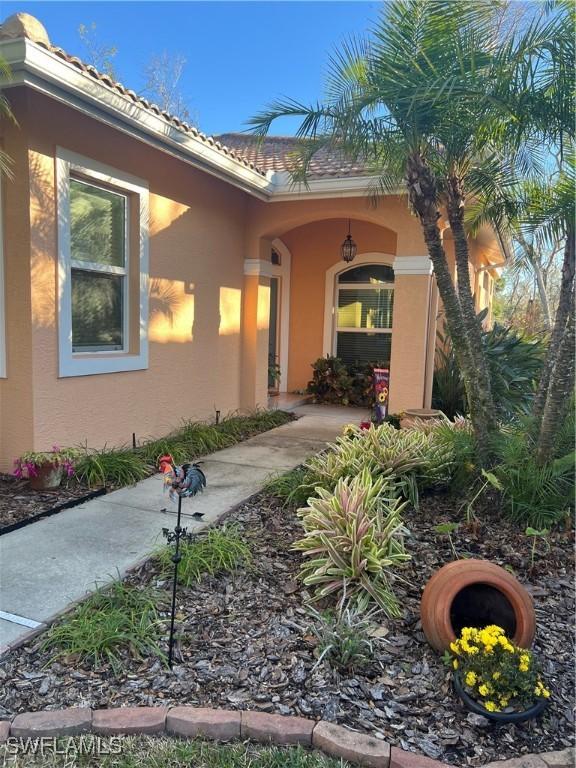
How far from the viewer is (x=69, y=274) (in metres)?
5.29

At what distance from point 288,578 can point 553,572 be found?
1.74 metres

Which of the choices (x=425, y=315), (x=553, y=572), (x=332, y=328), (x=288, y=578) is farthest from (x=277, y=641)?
(x=332, y=328)

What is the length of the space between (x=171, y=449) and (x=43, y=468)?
4.98ft

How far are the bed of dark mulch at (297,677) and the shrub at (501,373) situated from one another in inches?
177

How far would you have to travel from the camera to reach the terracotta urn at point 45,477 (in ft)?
16.2

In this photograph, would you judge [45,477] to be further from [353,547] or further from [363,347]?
[363,347]

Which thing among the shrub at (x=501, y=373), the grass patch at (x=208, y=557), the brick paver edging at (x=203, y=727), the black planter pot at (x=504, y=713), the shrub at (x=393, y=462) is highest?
the shrub at (x=501, y=373)

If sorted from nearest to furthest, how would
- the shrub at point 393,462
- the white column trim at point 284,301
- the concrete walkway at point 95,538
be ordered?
the concrete walkway at point 95,538, the shrub at point 393,462, the white column trim at point 284,301

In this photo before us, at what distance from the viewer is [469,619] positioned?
2.83m

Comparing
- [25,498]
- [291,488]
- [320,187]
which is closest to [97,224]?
[25,498]

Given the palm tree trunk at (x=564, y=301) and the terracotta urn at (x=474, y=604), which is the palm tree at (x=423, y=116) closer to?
the palm tree trunk at (x=564, y=301)

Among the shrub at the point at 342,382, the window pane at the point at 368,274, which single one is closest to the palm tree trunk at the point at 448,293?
the shrub at the point at 342,382

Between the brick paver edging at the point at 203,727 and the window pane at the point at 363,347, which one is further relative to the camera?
Result: the window pane at the point at 363,347

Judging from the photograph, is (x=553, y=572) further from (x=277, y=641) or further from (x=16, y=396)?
(x=16, y=396)
